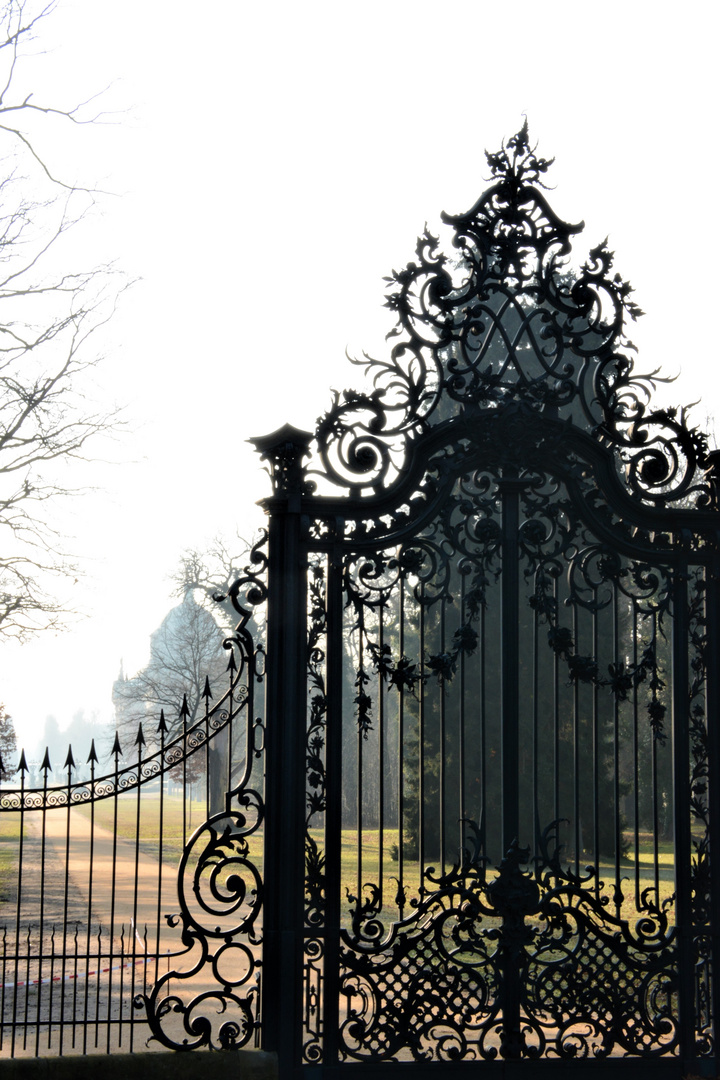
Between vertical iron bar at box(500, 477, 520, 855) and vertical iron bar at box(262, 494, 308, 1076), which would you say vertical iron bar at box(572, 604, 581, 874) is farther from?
vertical iron bar at box(262, 494, 308, 1076)

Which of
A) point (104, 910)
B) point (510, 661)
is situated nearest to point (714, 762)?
point (510, 661)

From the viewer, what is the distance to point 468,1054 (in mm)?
6863

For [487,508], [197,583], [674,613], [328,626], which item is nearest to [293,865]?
[328,626]

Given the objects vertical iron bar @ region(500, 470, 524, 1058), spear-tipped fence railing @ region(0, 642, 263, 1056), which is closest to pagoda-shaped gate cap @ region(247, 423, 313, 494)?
spear-tipped fence railing @ region(0, 642, 263, 1056)

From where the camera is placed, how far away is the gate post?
6.31 m

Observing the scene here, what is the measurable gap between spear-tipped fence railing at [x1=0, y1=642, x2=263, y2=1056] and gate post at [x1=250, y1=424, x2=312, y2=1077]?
20 cm

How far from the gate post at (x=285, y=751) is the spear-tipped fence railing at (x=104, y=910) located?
0.65 ft

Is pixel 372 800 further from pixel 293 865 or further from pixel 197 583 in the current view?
pixel 293 865

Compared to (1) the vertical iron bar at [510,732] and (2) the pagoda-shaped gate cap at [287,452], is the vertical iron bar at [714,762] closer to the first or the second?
(1) the vertical iron bar at [510,732]

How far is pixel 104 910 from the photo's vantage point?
1588 centimetres

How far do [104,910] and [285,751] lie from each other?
35.7ft

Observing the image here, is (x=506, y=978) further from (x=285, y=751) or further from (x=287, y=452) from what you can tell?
(x=287, y=452)

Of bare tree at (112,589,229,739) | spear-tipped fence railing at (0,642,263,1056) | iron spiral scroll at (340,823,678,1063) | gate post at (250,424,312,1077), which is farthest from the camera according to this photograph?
bare tree at (112,589,229,739)

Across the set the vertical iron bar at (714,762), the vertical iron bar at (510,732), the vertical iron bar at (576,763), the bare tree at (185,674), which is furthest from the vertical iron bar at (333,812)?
the bare tree at (185,674)
